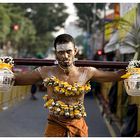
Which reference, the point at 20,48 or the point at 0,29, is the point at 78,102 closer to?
the point at 0,29

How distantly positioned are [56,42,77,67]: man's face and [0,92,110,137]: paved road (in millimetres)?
4806

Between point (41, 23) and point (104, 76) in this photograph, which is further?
point (41, 23)

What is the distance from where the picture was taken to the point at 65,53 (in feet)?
12.7

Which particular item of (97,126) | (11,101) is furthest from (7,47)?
(97,126)

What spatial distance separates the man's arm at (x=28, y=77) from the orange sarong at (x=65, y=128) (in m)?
0.39

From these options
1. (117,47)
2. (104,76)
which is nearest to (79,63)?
(104,76)

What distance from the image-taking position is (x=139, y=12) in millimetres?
9234

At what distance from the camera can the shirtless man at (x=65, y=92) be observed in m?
3.84

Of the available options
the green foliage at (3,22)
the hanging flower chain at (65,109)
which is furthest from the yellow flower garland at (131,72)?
the green foliage at (3,22)

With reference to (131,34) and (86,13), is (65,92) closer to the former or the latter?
(131,34)

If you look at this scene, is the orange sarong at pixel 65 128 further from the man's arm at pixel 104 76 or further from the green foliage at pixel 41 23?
the green foliage at pixel 41 23

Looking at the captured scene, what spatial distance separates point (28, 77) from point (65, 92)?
1.32 feet

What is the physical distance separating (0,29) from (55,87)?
41423mm

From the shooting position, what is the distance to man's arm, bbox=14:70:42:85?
4.02m
